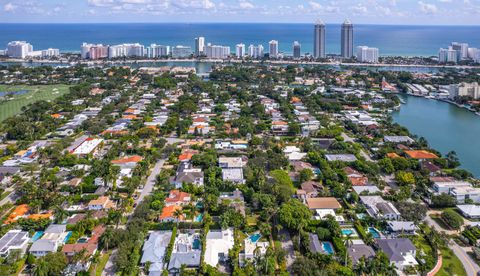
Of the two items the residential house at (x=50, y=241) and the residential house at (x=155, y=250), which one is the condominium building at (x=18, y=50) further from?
the residential house at (x=155, y=250)

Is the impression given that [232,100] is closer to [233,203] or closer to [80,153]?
[80,153]

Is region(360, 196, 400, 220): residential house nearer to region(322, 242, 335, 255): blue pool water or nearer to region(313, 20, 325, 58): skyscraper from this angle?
region(322, 242, 335, 255): blue pool water

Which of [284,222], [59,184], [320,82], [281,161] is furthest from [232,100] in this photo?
[284,222]

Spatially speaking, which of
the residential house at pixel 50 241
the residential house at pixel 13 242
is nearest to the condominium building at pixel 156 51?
the residential house at pixel 50 241

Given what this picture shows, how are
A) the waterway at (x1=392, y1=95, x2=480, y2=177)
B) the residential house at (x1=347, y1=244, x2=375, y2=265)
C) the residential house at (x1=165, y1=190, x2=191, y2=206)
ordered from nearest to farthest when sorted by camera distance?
the residential house at (x1=347, y1=244, x2=375, y2=265) < the residential house at (x1=165, y1=190, x2=191, y2=206) < the waterway at (x1=392, y1=95, x2=480, y2=177)

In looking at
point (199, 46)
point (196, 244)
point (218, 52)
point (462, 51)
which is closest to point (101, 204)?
point (196, 244)

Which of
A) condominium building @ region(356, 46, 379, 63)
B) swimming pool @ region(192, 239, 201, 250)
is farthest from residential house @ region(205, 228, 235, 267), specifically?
condominium building @ region(356, 46, 379, 63)
